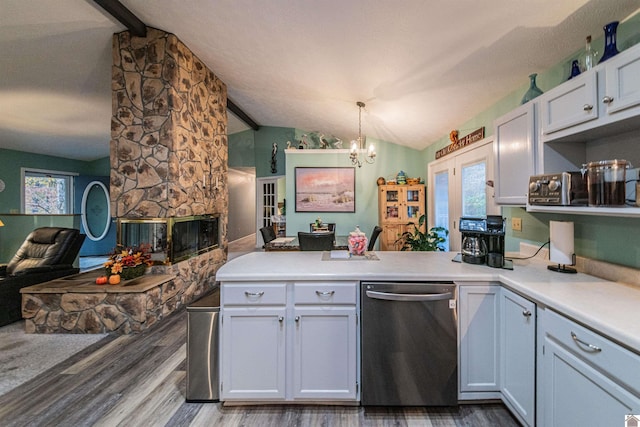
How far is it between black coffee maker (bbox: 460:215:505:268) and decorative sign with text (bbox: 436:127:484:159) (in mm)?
A: 1704

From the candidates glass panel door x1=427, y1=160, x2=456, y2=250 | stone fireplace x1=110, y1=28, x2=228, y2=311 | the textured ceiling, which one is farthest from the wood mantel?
glass panel door x1=427, y1=160, x2=456, y2=250

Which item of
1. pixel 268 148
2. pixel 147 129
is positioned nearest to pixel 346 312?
pixel 147 129

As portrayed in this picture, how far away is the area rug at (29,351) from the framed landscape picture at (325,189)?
4089 millimetres

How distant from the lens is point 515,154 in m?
1.93

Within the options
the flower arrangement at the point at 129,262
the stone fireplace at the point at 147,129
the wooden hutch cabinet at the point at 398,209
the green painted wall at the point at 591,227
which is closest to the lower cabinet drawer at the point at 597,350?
the green painted wall at the point at 591,227

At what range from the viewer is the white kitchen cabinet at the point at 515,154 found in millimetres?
1774

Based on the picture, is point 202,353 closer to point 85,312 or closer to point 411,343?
point 411,343

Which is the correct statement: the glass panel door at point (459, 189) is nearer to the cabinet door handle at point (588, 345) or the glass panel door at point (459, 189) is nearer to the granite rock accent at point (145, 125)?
the cabinet door handle at point (588, 345)

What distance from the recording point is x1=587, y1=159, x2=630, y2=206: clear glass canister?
4.12ft

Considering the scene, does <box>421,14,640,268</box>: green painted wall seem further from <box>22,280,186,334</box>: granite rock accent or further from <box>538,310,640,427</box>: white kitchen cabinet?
<box>22,280,186,334</box>: granite rock accent

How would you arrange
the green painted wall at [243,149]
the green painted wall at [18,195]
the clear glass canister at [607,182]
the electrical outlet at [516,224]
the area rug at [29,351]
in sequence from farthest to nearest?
the green painted wall at [243,149] → the green painted wall at [18,195] → the electrical outlet at [516,224] → the area rug at [29,351] → the clear glass canister at [607,182]

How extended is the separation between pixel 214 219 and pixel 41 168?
200 inches

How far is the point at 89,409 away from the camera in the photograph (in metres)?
1.74

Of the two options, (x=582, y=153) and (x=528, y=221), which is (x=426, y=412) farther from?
(x=582, y=153)
